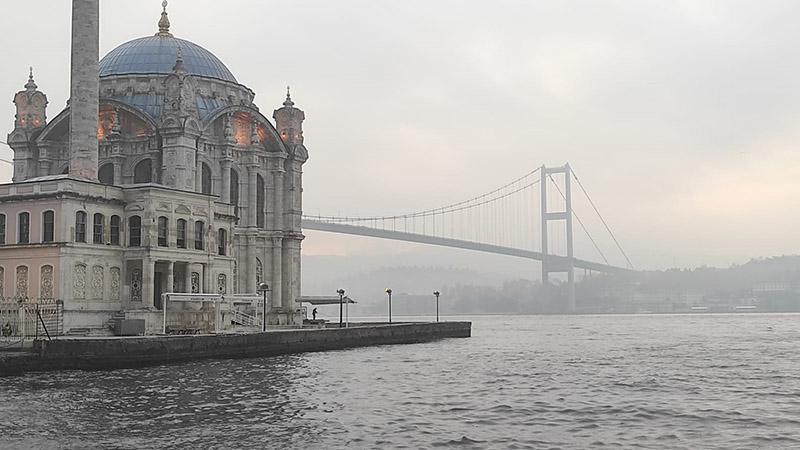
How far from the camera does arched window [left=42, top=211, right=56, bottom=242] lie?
4000 centimetres

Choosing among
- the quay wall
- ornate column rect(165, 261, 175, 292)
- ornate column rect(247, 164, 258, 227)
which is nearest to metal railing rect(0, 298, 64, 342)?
the quay wall

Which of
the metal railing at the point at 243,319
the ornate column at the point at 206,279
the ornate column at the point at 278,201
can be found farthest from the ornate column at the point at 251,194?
the ornate column at the point at 206,279

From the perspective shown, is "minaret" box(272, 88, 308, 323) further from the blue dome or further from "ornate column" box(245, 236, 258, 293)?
the blue dome

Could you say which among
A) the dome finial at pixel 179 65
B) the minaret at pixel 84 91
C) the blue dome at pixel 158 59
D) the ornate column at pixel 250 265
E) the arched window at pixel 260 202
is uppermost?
the blue dome at pixel 158 59

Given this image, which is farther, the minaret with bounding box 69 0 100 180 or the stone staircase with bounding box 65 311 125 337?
the minaret with bounding box 69 0 100 180

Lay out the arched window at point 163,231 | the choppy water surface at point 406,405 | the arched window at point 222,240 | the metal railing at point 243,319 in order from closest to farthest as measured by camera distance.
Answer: the choppy water surface at point 406,405 → the arched window at point 163,231 → the metal railing at point 243,319 → the arched window at point 222,240

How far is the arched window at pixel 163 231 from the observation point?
43312 mm

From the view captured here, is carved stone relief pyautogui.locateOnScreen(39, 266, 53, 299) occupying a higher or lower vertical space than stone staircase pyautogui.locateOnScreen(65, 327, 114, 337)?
higher

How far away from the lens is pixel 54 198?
131 feet

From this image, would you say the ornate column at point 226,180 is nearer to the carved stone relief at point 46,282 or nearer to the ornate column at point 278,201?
the ornate column at point 278,201

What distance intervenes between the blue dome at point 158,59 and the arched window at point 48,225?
63.5 feet

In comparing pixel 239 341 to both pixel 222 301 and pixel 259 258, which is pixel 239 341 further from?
pixel 259 258

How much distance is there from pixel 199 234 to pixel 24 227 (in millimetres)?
7883

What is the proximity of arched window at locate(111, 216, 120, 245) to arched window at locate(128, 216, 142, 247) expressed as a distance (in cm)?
50
